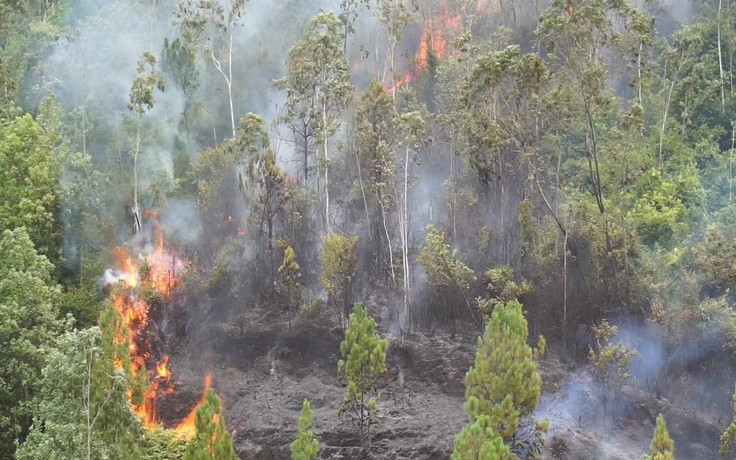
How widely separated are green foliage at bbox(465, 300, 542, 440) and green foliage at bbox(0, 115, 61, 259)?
18.8 metres

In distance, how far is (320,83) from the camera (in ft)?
121

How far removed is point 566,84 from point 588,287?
8185mm

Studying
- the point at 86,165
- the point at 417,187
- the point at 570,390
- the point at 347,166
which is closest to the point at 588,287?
the point at 570,390

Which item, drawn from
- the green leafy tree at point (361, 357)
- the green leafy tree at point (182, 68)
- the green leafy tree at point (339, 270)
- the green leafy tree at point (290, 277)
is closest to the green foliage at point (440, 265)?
the green leafy tree at point (339, 270)

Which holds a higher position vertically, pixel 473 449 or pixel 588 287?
pixel 588 287

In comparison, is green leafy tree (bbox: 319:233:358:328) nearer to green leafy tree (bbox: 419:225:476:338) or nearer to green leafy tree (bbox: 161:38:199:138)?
green leafy tree (bbox: 419:225:476:338)

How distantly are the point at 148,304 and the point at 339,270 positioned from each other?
8.18m

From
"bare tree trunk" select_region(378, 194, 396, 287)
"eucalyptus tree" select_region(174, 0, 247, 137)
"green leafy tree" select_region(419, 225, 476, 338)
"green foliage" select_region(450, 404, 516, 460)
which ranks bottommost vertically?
"green foliage" select_region(450, 404, 516, 460)

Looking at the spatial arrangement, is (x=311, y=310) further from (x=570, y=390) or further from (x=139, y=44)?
(x=139, y=44)

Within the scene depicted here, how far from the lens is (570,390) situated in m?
29.1

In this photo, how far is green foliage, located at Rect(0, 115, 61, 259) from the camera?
1262 inches

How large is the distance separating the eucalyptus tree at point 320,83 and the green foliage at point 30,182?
10.6m

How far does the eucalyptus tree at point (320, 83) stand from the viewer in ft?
119

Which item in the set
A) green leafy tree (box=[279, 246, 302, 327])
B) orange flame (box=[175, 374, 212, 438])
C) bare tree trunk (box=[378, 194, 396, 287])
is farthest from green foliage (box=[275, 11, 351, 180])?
orange flame (box=[175, 374, 212, 438])
